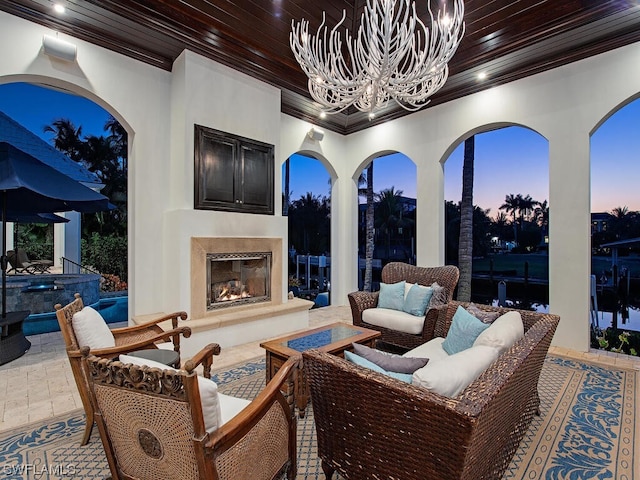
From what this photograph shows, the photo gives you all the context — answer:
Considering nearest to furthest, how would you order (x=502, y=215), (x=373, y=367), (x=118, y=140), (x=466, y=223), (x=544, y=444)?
(x=373, y=367) → (x=544, y=444) → (x=502, y=215) → (x=466, y=223) → (x=118, y=140)

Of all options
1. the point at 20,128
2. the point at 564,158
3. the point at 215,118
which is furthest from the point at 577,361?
the point at 20,128

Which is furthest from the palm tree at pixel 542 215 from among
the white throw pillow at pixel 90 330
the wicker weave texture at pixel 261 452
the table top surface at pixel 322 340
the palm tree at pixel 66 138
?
the palm tree at pixel 66 138

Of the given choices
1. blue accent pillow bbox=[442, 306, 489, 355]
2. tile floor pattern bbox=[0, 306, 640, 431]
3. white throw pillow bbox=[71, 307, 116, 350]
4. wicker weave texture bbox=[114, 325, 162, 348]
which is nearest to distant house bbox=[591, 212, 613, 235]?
tile floor pattern bbox=[0, 306, 640, 431]

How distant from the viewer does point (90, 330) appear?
208 centimetres

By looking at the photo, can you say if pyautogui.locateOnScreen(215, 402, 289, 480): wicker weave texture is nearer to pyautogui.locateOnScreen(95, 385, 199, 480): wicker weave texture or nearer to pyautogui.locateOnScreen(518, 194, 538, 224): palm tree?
pyautogui.locateOnScreen(95, 385, 199, 480): wicker weave texture

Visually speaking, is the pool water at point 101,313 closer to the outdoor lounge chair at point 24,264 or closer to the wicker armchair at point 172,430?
the outdoor lounge chair at point 24,264

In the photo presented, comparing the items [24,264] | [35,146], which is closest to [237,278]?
[35,146]

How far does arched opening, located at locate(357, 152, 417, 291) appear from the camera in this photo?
6141 mm

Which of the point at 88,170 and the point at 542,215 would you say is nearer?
the point at 542,215

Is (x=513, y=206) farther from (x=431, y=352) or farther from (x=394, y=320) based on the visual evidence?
(x=431, y=352)

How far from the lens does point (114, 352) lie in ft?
6.73

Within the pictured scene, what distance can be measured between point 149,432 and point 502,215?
542cm

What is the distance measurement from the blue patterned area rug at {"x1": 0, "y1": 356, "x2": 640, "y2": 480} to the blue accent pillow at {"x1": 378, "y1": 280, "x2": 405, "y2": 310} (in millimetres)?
1630

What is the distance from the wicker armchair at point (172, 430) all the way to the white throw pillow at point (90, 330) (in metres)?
0.82
